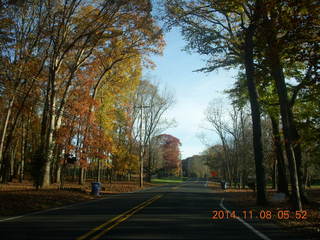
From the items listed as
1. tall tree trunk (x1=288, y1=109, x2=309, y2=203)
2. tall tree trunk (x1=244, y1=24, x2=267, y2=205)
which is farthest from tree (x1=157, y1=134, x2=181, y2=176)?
tall tree trunk (x1=244, y1=24, x2=267, y2=205)

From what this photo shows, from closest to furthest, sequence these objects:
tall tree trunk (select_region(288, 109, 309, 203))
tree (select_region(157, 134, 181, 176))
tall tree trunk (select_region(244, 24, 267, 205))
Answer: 1. tall tree trunk (select_region(244, 24, 267, 205))
2. tall tree trunk (select_region(288, 109, 309, 203))
3. tree (select_region(157, 134, 181, 176))

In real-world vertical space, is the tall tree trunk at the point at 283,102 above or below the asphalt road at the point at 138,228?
above

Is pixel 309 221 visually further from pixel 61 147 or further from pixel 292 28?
pixel 61 147

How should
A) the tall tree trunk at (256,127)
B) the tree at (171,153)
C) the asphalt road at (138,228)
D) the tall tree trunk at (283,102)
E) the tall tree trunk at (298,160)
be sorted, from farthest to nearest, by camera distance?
1. the tree at (171,153)
2. the tall tree trunk at (298,160)
3. the tall tree trunk at (256,127)
4. the tall tree trunk at (283,102)
5. the asphalt road at (138,228)

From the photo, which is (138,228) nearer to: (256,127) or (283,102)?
(283,102)

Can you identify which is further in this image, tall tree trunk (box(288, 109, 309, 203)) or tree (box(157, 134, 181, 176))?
tree (box(157, 134, 181, 176))

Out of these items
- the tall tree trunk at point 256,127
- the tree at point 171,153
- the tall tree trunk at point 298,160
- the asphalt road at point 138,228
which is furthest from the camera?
the tree at point 171,153

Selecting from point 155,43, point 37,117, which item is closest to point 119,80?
point 155,43

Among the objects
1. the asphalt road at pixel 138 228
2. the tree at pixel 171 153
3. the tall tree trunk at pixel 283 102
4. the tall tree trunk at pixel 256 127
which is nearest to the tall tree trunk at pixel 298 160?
the tall tree trunk at pixel 256 127

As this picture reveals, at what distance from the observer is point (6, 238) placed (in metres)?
5.80

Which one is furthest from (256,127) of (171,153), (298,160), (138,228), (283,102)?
(171,153)

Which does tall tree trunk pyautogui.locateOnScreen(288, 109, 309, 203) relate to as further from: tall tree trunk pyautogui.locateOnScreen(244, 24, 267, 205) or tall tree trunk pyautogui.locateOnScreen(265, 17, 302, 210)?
tall tree trunk pyautogui.locateOnScreen(265, 17, 302, 210)

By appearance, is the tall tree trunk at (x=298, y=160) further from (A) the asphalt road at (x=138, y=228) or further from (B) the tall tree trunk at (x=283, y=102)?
(A) the asphalt road at (x=138, y=228)

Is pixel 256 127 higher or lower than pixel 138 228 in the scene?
higher
